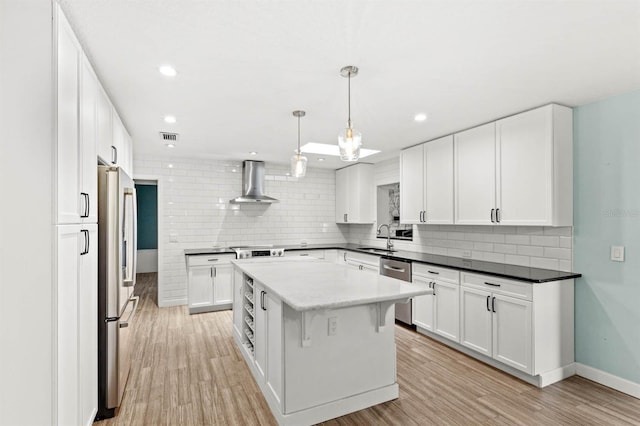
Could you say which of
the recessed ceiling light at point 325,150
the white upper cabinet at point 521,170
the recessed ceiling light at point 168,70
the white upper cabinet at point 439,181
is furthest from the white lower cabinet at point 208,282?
the white upper cabinet at point 521,170

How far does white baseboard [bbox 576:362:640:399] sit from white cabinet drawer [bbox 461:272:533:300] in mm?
908

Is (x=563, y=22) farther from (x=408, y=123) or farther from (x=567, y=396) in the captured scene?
(x=567, y=396)

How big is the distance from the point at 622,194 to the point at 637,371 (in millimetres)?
1412

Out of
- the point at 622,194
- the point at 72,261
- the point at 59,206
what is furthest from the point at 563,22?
the point at 72,261

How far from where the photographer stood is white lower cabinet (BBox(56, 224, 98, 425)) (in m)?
1.58

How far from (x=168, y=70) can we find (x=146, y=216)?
269 inches

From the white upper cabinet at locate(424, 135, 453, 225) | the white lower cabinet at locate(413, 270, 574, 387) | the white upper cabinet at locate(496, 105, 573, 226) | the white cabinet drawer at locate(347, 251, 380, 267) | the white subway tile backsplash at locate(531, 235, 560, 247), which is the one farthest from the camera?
the white cabinet drawer at locate(347, 251, 380, 267)

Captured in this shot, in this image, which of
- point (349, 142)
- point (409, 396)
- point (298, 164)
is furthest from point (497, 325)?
point (298, 164)

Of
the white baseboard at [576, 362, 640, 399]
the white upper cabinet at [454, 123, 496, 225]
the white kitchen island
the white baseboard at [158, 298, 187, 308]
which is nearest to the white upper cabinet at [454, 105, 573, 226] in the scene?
the white upper cabinet at [454, 123, 496, 225]

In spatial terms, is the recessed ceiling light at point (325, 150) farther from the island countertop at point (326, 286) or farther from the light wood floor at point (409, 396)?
the light wood floor at point (409, 396)

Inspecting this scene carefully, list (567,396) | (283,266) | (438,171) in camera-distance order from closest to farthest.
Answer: (567,396), (283,266), (438,171)

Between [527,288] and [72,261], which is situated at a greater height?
[72,261]

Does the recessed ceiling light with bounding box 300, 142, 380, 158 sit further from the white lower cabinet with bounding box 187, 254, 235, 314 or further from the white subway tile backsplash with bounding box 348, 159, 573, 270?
the white lower cabinet with bounding box 187, 254, 235, 314

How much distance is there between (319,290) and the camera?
2.16 meters
